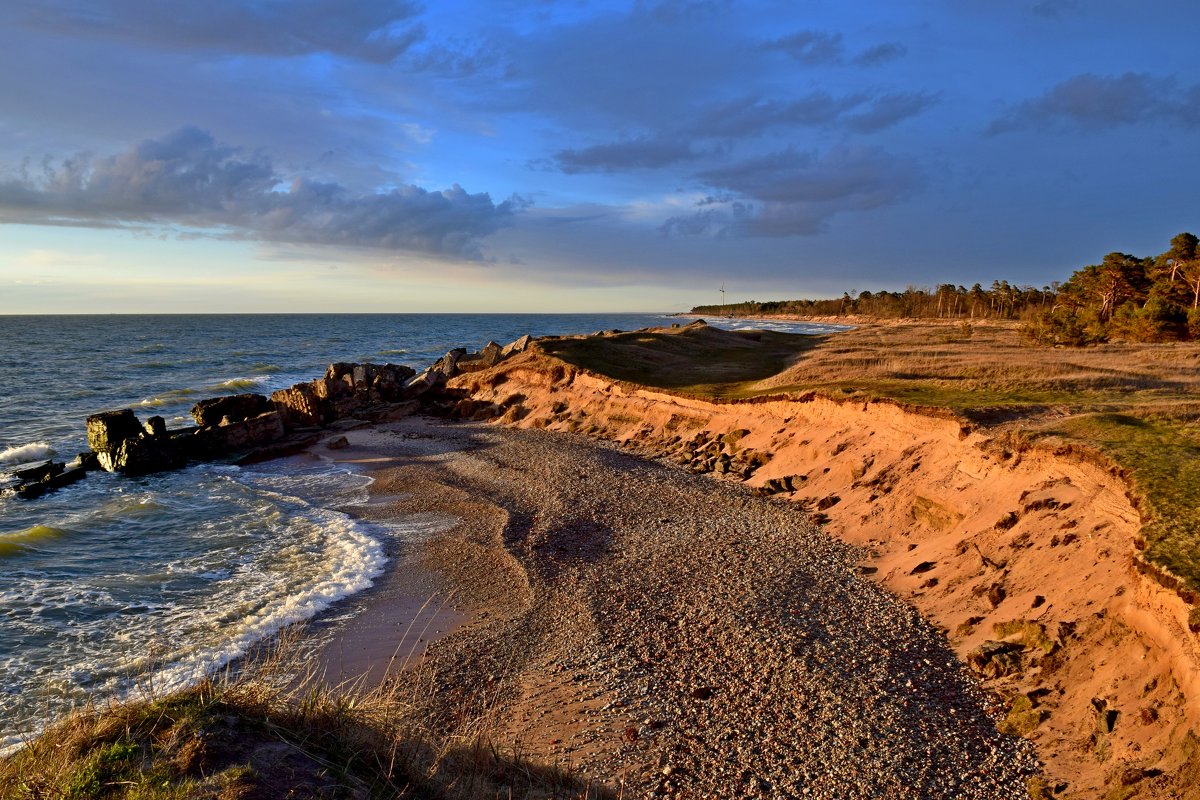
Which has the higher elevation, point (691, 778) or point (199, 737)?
point (199, 737)

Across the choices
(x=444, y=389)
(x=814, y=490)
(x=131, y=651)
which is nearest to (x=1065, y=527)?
(x=814, y=490)

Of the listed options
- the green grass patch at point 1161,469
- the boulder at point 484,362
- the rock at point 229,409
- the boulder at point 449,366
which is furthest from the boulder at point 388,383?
the green grass patch at point 1161,469

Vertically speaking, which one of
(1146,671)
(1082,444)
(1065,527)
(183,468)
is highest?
(1082,444)

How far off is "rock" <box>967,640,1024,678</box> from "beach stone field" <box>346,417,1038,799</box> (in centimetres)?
37

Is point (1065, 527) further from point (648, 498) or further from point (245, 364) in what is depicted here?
point (245, 364)

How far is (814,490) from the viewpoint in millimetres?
22469

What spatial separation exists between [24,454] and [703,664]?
40759mm

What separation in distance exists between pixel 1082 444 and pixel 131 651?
22.0 meters

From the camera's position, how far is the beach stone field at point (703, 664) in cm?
934

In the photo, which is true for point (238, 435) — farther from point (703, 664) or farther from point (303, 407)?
point (703, 664)

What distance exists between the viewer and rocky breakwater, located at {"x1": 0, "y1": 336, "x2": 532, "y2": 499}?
32156mm

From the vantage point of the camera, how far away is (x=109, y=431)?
3328cm

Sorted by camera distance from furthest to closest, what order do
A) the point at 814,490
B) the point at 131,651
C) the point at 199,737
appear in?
the point at 814,490 < the point at 131,651 < the point at 199,737

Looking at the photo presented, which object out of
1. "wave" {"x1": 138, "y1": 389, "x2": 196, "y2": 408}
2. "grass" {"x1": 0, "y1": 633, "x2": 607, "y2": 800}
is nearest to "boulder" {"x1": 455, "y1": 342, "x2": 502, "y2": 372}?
"wave" {"x1": 138, "y1": 389, "x2": 196, "y2": 408}
